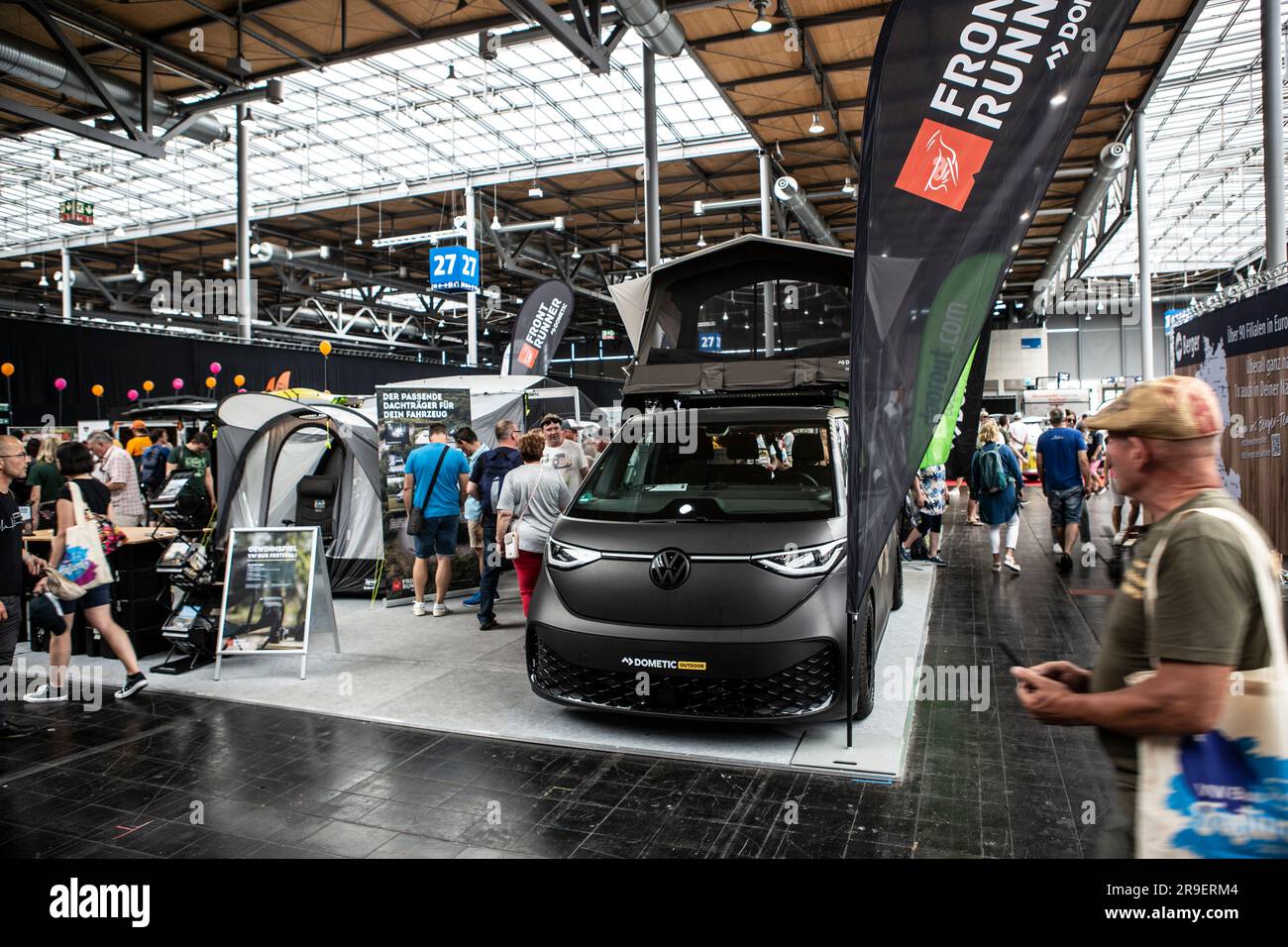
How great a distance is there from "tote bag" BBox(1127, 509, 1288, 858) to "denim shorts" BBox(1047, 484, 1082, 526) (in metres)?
8.48

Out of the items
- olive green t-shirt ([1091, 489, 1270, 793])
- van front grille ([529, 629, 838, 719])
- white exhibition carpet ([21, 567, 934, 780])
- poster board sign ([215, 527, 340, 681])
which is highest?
olive green t-shirt ([1091, 489, 1270, 793])

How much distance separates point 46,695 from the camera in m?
5.48

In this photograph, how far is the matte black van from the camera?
403 cm

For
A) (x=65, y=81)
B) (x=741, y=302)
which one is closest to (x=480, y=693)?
(x=741, y=302)

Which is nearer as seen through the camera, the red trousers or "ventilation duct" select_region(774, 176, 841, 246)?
the red trousers

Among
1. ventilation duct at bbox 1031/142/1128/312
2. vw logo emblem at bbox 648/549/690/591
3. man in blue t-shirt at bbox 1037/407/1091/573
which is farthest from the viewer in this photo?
ventilation duct at bbox 1031/142/1128/312

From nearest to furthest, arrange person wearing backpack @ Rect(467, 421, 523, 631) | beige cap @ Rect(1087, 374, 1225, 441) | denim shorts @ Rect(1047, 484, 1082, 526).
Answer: beige cap @ Rect(1087, 374, 1225, 441) < person wearing backpack @ Rect(467, 421, 523, 631) < denim shorts @ Rect(1047, 484, 1082, 526)

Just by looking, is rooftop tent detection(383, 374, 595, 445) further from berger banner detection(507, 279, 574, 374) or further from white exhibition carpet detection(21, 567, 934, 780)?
white exhibition carpet detection(21, 567, 934, 780)

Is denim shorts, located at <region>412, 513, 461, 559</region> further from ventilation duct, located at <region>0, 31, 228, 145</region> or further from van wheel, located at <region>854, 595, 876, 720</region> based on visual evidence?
ventilation duct, located at <region>0, 31, 228, 145</region>

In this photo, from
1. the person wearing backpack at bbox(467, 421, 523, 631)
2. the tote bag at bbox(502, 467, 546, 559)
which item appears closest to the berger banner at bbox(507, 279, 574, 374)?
the person wearing backpack at bbox(467, 421, 523, 631)

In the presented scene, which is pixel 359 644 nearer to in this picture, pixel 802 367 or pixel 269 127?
pixel 802 367

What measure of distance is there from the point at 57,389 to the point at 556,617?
44.0ft

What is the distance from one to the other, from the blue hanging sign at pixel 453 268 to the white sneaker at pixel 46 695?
12.5 m

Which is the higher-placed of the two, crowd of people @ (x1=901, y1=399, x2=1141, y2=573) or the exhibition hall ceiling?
the exhibition hall ceiling
